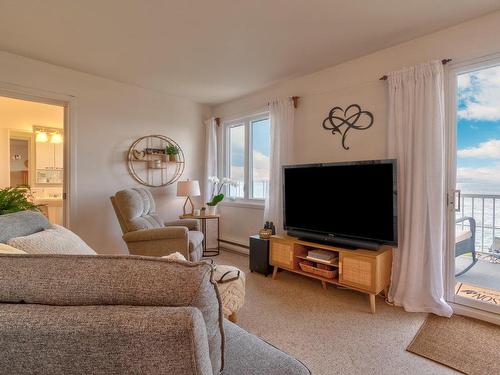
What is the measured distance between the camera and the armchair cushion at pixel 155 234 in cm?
275

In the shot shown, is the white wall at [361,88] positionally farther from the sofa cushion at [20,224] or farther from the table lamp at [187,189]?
the sofa cushion at [20,224]

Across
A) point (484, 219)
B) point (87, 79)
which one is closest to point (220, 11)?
point (87, 79)

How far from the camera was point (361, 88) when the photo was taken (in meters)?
2.82

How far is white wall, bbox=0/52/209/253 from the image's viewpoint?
3.00 m

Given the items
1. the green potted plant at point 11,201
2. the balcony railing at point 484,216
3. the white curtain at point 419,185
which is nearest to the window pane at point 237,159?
the white curtain at point 419,185

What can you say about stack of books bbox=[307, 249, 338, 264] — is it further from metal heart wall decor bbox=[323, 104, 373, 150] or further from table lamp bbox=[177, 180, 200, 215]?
table lamp bbox=[177, 180, 200, 215]

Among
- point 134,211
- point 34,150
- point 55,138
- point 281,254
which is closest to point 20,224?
point 134,211

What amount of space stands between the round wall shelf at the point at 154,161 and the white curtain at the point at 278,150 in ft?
5.29

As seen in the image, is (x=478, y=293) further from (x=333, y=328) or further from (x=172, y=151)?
(x=172, y=151)

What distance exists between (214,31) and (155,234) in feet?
6.64

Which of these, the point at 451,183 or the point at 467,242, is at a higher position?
the point at 451,183

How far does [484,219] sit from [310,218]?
5.60 feet

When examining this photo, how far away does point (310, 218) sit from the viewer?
2.89 meters

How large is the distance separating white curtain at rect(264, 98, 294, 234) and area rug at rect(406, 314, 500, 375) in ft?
5.88
